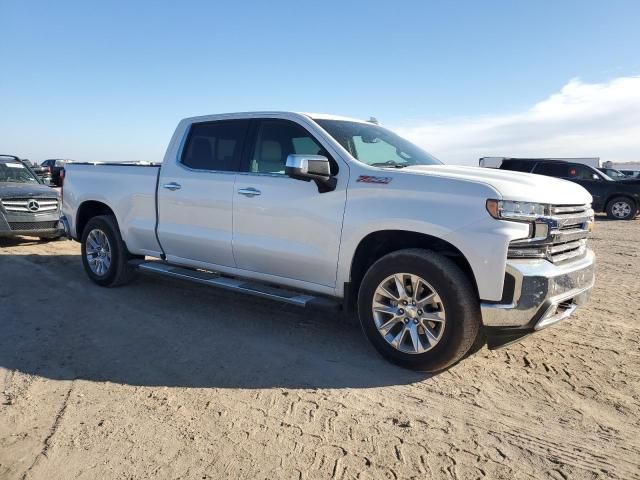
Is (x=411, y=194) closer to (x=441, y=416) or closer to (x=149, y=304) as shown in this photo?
(x=441, y=416)

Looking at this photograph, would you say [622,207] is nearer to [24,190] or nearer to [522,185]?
[522,185]

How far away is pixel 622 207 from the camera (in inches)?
658

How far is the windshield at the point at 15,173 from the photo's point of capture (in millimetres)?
10375

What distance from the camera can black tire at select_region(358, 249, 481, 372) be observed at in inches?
144

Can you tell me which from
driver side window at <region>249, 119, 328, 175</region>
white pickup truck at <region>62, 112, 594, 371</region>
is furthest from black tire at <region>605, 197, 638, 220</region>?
driver side window at <region>249, 119, 328, 175</region>

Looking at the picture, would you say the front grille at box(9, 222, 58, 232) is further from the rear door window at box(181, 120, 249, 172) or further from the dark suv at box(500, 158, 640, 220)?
the dark suv at box(500, 158, 640, 220)

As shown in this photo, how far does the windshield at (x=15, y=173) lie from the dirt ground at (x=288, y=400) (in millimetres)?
6146

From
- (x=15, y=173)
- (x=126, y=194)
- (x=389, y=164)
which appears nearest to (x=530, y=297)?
(x=389, y=164)

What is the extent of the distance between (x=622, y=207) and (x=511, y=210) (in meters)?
15.8

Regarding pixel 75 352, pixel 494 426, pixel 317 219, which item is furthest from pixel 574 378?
pixel 75 352

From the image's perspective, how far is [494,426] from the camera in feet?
10.4

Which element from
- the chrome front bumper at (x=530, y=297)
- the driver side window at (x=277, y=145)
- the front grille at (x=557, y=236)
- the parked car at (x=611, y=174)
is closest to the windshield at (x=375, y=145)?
the driver side window at (x=277, y=145)

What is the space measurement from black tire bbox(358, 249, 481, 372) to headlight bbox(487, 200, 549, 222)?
496 millimetres

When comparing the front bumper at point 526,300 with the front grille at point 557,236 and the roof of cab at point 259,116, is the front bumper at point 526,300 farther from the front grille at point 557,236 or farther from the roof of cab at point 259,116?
the roof of cab at point 259,116
